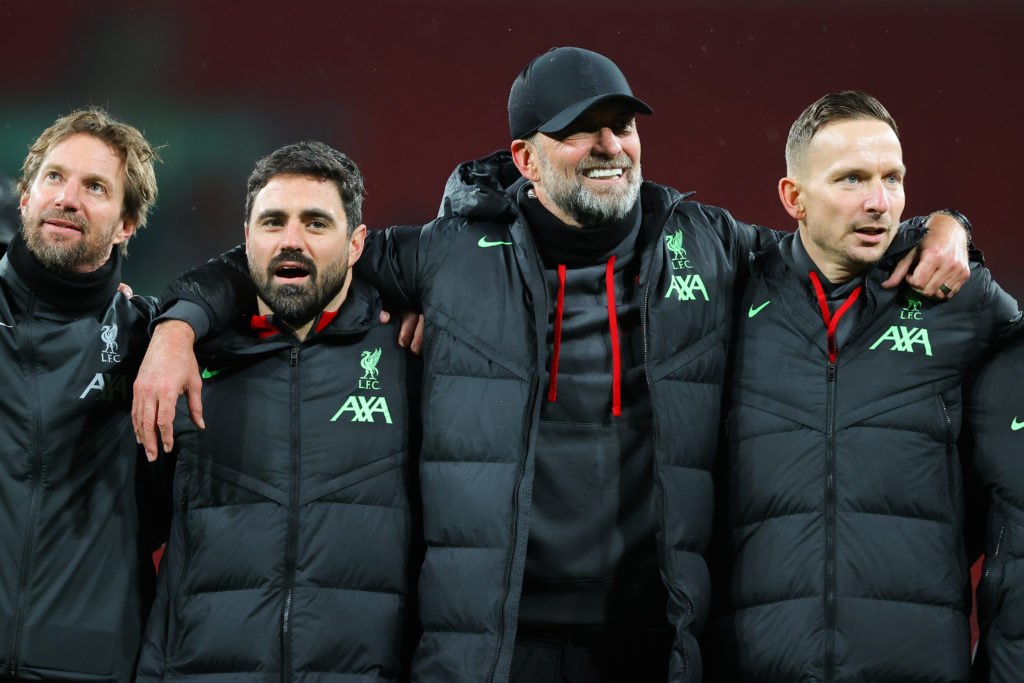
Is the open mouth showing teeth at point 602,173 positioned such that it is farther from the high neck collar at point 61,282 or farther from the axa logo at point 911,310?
the high neck collar at point 61,282

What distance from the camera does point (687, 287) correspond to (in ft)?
6.77

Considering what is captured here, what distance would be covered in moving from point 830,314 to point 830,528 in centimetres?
41

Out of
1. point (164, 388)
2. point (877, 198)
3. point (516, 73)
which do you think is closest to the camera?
point (164, 388)

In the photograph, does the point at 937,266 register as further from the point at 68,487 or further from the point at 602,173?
the point at 68,487

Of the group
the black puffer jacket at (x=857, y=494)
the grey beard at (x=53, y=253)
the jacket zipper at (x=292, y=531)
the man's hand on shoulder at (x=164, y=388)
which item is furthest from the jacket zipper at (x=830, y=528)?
the grey beard at (x=53, y=253)

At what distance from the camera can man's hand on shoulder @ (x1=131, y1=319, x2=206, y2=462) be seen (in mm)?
1857

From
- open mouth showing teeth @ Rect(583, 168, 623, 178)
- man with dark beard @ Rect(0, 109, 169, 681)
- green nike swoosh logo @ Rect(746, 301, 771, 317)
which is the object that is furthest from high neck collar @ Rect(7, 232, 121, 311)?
green nike swoosh logo @ Rect(746, 301, 771, 317)

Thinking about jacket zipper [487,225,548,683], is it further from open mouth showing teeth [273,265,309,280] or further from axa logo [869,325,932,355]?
axa logo [869,325,932,355]

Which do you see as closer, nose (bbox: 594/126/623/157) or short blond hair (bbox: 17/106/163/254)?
nose (bbox: 594/126/623/157)

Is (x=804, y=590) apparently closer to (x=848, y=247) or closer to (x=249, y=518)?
(x=848, y=247)

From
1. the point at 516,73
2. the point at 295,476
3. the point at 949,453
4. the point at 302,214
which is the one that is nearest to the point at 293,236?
the point at 302,214

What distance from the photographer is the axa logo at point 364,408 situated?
2.04 m

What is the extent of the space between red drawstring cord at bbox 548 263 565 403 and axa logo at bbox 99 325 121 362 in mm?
919

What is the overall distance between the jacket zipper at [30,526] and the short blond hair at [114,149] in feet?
1.27
